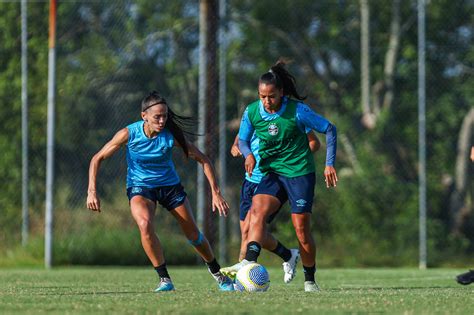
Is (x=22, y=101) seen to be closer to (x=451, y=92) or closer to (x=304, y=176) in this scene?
(x=451, y=92)

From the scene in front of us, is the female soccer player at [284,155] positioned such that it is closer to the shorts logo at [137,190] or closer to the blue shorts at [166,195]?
the blue shorts at [166,195]

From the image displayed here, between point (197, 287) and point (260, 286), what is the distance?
1376mm

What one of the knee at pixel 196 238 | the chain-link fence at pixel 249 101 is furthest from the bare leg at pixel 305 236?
the chain-link fence at pixel 249 101

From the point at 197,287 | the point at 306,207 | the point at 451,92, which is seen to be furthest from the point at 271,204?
the point at 451,92

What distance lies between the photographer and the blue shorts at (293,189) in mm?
9906

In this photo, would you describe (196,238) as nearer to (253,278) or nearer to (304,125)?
(253,278)

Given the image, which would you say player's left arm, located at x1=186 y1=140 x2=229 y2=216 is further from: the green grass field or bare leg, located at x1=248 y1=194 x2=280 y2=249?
the green grass field

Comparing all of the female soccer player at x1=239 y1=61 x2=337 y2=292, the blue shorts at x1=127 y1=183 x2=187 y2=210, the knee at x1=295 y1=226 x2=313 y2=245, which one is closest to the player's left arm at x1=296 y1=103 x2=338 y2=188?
the female soccer player at x1=239 y1=61 x2=337 y2=292

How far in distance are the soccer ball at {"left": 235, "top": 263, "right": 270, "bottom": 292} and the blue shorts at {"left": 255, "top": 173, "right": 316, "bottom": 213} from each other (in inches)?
25.2

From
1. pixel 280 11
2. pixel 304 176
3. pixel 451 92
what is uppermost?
pixel 280 11

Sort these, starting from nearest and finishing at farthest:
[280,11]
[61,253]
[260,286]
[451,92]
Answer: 1. [260,286]
2. [61,253]
3. [451,92]
4. [280,11]

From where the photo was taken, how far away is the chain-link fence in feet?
59.3

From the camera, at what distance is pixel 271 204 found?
32.7 feet

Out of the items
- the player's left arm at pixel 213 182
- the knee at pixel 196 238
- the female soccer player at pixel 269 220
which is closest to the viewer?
the player's left arm at pixel 213 182
